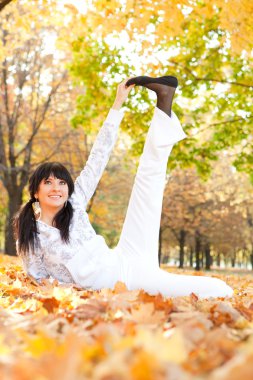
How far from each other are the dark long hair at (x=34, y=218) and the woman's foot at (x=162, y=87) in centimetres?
93

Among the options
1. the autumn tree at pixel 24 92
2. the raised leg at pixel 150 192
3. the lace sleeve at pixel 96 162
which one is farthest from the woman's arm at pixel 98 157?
the autumn tree at pixel 24 92

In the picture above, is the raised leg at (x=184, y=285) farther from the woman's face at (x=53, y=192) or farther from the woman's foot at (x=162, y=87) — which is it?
the woman's foot at (x=162, y=87)

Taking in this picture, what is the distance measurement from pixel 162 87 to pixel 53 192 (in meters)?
1.24

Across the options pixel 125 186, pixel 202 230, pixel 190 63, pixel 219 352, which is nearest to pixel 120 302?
pixel 219 352

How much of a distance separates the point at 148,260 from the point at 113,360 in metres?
2.78

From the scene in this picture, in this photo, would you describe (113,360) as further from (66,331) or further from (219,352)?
(66,331)

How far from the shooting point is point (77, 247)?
12.0 feet

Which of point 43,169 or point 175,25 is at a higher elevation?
point 175,25

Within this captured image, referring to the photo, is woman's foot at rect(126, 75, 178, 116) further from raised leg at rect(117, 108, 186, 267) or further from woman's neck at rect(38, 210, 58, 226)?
woman's neck at rect(38, 210, 58, 226)

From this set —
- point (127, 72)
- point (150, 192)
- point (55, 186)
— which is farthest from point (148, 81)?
point (127, 72)

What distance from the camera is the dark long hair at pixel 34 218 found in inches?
146

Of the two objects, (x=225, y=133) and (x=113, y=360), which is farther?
(x=225, y=133)

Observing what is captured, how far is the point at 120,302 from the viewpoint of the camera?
85.6 inches

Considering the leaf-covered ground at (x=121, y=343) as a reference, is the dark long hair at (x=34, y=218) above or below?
above
